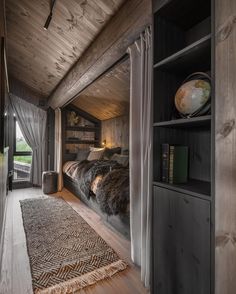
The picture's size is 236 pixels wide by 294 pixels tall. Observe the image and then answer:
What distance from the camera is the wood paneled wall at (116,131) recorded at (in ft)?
13.7

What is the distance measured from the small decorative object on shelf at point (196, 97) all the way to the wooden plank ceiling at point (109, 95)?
153 centimetres

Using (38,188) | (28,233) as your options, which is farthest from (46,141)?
(28,233)

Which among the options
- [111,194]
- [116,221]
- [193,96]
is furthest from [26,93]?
[193,96]

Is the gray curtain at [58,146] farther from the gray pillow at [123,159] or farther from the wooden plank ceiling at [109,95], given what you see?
the gray pillow at [123,159]

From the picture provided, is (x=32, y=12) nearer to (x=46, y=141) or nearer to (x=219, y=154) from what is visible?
(x=219, y=154)

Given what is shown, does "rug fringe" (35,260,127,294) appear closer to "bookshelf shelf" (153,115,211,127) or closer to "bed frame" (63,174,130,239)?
"bed frame" (63,174,130,239)

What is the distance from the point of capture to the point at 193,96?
996 millimetres

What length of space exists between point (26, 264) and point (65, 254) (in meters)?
0.36

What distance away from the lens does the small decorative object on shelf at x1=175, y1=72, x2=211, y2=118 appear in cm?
96

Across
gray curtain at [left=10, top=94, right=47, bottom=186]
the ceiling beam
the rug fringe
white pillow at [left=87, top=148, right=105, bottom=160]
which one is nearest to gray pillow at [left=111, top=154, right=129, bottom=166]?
white pillow at [left=87, top=148, right=105, bottom=160]

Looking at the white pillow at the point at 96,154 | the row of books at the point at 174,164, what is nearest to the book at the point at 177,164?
the row of books at the point at 174,164

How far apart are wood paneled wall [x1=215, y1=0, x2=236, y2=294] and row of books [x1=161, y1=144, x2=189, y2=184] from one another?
372mm

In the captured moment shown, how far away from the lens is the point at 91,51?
220 centimetres

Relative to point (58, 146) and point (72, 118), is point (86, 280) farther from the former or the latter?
point (72, 118)
